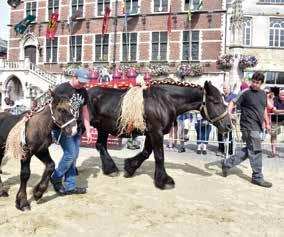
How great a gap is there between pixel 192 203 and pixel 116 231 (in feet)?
4.99

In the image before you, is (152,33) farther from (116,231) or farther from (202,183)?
(116,231)

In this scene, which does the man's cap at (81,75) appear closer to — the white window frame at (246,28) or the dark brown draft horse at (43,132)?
the dark brown draft horse at (43,132)

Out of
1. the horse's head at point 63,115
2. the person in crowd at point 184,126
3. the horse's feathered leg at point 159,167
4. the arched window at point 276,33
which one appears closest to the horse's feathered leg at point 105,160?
the horse's feathered leg at point 159,167

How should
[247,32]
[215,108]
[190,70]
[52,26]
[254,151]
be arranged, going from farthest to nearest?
[52,26] < [247,32] < [190,70] < [254,151] < [215,108]

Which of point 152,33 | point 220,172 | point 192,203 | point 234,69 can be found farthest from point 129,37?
point 192,203

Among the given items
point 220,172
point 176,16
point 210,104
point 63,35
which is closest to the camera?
point 210,104

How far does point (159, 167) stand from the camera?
6.26 meters

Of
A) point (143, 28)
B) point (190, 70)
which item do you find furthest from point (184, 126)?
point (143, 28)

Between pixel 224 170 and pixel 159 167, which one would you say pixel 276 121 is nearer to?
pixel 224 170

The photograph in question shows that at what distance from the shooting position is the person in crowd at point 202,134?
33.5 ft

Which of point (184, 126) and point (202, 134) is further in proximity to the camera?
point (184, 126)

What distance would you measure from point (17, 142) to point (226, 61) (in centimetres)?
2005

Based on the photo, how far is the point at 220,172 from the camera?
25.4ft

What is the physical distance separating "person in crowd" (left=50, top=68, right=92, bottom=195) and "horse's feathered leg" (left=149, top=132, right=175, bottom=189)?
3.81ft
